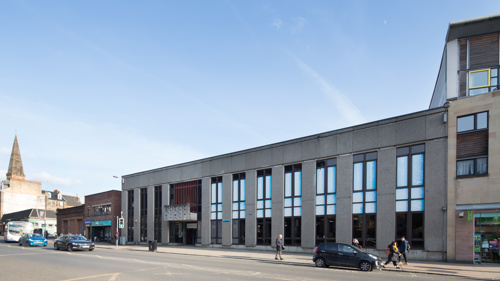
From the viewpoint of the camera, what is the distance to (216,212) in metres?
38.5

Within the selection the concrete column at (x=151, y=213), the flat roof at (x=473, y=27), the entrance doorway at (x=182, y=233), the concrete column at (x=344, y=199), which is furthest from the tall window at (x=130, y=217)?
the flat roof at (x=473, y=27)

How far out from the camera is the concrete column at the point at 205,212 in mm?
39031

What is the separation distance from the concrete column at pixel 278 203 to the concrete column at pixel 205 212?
9.01 meters

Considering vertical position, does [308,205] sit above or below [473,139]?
below

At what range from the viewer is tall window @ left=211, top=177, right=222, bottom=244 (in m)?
38.1

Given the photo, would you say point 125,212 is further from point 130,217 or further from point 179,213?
point 179,213

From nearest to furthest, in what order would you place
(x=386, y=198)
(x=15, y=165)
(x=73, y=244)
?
(x=386, y=198) → (x=73, y=244) → (x=15, y=165)

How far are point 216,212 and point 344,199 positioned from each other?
15152 mm

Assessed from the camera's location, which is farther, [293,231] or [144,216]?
[144,216]

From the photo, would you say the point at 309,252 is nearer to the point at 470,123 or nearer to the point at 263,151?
the point at 263,151

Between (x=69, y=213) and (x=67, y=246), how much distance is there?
120 ft

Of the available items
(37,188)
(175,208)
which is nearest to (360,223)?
(175,208)

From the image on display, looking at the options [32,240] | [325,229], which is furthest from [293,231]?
[32,240]

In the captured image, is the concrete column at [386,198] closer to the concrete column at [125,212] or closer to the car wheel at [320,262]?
the car wheel at [320,262]
